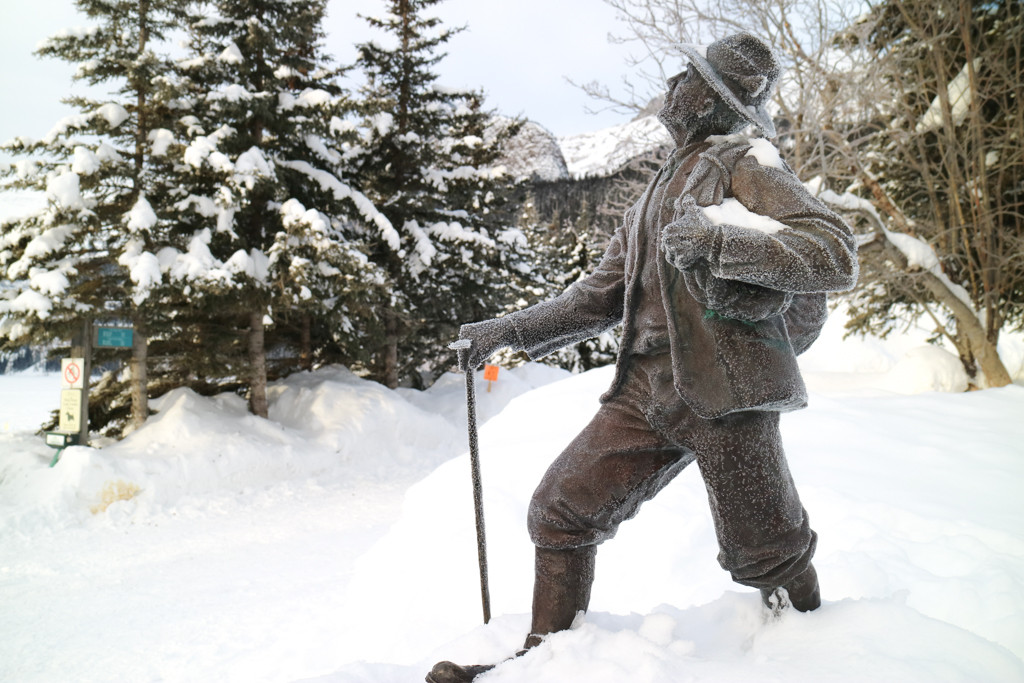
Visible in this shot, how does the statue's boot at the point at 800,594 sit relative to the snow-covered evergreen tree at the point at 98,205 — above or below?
below

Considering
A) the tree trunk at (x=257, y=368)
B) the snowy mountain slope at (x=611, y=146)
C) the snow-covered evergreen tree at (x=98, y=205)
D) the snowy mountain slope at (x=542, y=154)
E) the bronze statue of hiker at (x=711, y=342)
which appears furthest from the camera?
the snowy mountain slope at (x=542, y=154)

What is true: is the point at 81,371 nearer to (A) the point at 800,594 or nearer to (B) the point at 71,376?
(B) the point at 71,376

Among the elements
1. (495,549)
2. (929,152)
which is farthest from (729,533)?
(929,152)

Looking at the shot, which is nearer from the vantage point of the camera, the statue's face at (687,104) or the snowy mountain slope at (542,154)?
the statue's face at (687,104)

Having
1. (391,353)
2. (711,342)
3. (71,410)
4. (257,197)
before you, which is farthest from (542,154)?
(711,342)

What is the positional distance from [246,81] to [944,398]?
1059cm

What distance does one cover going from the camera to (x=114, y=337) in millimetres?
8375

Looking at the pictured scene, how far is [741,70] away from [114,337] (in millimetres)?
8921

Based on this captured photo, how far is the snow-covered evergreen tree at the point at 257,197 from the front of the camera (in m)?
8.94

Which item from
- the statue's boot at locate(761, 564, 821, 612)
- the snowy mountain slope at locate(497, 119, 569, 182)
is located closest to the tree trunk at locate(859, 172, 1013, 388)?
the statue's boot at locate(761, 564, 821, 612)

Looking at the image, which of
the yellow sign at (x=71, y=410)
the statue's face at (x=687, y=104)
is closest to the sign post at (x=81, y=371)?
the yellow sign at (x=71, y=410)

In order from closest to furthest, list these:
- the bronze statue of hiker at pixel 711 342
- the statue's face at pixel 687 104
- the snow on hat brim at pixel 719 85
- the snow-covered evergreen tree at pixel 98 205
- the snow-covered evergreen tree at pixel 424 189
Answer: the bronze statue of hiker at pixel 711 342 < the snow on hat brim at pixel 719 85 < the statue's face at pixel 687 104 < the snow-covered evergreen tree at pixel 98 205 < the snow-covered evergreen tree at pixel 424 189

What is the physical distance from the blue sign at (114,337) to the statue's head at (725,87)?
865 centimetres

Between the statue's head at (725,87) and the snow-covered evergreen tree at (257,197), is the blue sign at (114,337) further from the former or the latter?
the statue's head at (725,87)
